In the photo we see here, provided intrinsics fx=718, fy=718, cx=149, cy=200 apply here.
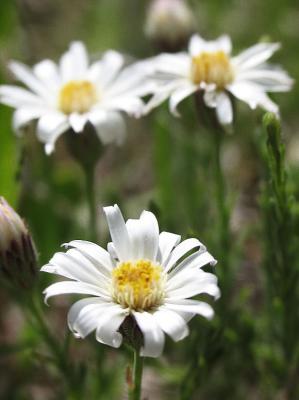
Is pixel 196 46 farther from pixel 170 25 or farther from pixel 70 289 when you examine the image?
pixel 70 289

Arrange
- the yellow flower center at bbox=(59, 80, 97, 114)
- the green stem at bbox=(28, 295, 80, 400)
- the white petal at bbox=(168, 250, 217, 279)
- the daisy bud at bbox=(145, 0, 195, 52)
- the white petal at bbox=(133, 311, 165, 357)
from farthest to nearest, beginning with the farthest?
the daisy bud at bbox=(145, 0, 195, 52) → the yellow flower center at bbox=(59, 80, 97, 114) → the green stem at bbox=(28, 295, 80, 400) → the white petal at bbox=(168, 250, 217, 279) → the white petal at bbox=(133, 311, 165, 357)

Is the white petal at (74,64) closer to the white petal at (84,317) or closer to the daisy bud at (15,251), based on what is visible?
the daisy bud at (15,251)

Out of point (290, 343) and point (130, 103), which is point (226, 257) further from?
point (130, 103)

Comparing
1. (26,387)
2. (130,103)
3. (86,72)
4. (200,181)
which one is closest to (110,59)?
(86,72)

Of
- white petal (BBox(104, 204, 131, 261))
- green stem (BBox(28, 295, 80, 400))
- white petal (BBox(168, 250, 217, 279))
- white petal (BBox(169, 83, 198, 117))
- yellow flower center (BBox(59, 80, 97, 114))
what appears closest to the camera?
white petal (BBox(168, 250, 217, 279))

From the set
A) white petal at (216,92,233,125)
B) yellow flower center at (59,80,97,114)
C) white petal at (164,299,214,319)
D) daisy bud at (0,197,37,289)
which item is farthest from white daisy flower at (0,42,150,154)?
white petal at (164,299,214,319)

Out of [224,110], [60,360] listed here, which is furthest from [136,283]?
[224,110]

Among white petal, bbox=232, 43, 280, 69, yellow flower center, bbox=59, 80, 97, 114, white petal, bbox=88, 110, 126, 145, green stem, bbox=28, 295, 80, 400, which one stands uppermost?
white petal, bbox=232, 43, 280, 69

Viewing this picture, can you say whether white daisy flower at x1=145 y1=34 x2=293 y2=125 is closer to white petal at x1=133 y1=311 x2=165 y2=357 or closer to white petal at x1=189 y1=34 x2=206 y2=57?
white petal at x1=189 y1=34 x2=206 y2=57
